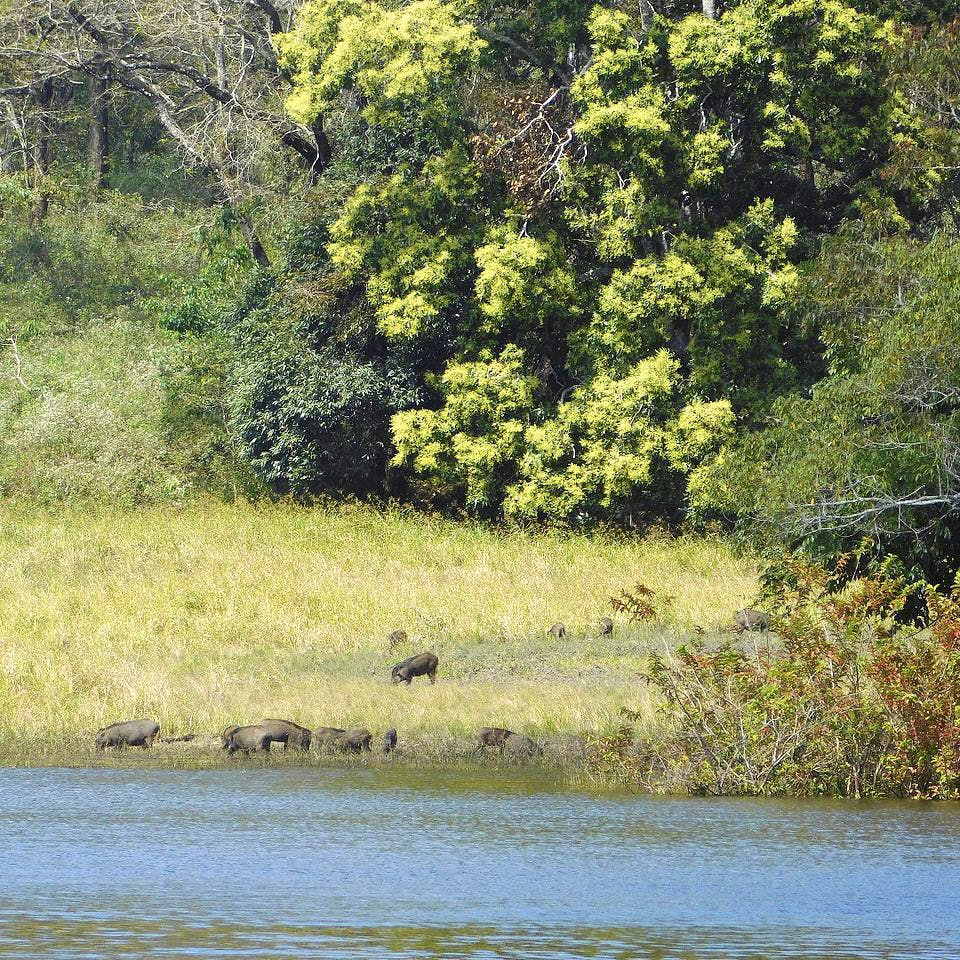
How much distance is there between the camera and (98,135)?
5109 centimetres

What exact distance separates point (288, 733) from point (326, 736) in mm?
361

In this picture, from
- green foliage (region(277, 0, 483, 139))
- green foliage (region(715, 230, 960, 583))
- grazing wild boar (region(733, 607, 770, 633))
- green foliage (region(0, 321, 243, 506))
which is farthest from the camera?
green foliage (region(0, 321, 243, 506))

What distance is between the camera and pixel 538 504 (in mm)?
29859

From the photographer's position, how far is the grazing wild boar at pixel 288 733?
15.7 metres

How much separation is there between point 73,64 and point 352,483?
1114cm

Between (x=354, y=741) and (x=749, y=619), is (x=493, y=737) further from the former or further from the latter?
(x=749, y=619)

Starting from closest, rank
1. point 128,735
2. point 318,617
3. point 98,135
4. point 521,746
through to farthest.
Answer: point 521,746 < point 128,735 < point 318,617 < point 98,135

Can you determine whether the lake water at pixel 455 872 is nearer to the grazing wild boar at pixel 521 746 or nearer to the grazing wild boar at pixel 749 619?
the grazing wild boar at pixel 521 746

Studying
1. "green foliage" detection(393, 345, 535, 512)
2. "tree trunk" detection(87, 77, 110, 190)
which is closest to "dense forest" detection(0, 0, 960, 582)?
"green foliage" detection(393, 345, 535, 512)

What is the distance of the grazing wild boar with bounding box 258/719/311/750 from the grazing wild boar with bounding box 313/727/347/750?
0.12 metres

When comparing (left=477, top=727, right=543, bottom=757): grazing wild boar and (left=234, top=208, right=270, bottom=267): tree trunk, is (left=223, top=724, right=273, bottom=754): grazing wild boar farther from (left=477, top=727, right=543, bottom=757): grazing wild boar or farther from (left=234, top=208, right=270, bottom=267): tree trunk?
(left=234, top=208, right=270, bottom=267): tree trunk

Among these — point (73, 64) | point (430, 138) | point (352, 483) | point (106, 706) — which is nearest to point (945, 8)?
point (430, 138)

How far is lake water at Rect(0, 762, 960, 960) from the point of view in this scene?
28.6 ft

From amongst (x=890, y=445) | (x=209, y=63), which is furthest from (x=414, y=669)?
(x=209, y=63)
